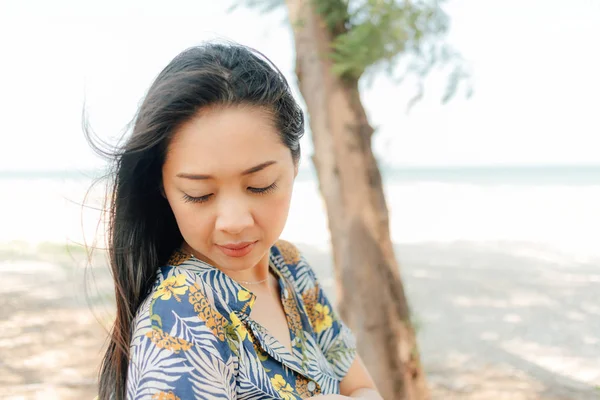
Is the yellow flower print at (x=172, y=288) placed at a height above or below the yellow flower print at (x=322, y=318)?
above

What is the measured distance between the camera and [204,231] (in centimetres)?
113

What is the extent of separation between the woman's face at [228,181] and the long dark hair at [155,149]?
3 centimetres

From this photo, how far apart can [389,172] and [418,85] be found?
0.50 metres

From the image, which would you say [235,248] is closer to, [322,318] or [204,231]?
[204,231]

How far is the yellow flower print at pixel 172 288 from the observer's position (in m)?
1.06

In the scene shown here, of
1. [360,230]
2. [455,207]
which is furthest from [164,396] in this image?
[455,207]

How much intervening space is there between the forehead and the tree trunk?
1962 mm

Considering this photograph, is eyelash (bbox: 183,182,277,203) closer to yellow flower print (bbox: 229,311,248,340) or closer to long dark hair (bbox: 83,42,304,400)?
long dark hair (bbox: 83,42,304,400)

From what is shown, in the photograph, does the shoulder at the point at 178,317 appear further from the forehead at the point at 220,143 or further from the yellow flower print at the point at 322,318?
the yellow flower print at the point at 322,318

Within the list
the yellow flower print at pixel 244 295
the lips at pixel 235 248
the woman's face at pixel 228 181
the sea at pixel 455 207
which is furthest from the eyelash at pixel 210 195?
the sea at pixel 455 207

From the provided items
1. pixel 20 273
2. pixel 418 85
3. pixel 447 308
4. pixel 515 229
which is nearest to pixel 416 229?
pixel 515 229

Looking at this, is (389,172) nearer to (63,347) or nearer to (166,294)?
(166,294)

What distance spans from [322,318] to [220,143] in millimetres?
598

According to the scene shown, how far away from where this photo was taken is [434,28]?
3.07 meters
